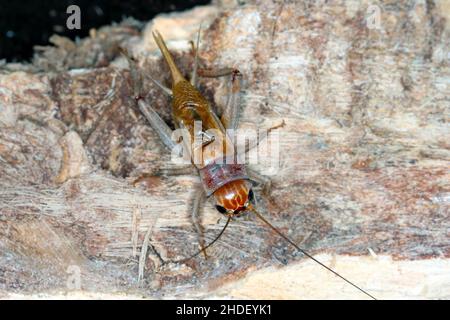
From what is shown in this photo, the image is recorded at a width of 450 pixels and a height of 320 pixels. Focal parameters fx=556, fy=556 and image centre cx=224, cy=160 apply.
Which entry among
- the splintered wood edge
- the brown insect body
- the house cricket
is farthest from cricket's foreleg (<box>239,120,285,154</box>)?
the splintered wood edge

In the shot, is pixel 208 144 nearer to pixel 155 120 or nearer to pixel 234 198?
pixel 155 120

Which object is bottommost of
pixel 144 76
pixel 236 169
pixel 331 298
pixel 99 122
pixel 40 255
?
pixel 331 298

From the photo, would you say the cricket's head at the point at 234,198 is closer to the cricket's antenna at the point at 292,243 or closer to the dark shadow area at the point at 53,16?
the cricket's antenna at the point at 292,243

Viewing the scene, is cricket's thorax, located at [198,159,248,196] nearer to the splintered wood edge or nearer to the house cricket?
the house cricket

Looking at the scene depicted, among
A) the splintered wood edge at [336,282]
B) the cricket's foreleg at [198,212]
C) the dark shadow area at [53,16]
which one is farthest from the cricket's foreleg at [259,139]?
the dark shadow area at [53,16]

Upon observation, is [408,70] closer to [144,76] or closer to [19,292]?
[144,76]

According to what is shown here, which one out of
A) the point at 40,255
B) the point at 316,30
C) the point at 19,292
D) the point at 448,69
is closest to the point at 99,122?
the point at 40,255
